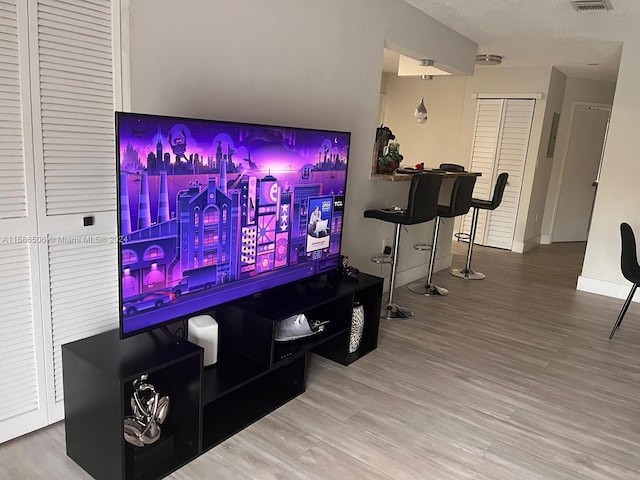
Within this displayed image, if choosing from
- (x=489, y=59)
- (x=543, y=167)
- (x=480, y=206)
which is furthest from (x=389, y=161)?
(x=543, y=167)

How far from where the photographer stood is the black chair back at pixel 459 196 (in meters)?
4.35

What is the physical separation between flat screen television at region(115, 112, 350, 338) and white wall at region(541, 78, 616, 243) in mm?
5283

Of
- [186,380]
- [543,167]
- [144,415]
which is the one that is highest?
[543,167]

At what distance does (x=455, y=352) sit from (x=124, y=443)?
7.15 feet

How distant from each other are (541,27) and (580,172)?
3678mm

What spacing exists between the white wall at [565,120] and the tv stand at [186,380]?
536 cm

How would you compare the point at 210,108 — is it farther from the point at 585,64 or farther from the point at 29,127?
the point at 585,64

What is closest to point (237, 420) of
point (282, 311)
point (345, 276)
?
point (282, 311)

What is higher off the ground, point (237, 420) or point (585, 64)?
point (585, 64)

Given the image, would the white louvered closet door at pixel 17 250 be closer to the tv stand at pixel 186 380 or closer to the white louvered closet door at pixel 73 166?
the white louvered closet door at pixel 73 166

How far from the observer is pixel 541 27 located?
4.27 metres

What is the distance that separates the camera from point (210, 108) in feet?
8.07

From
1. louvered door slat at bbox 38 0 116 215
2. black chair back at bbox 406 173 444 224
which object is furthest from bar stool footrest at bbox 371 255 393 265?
louvered door slat at bbox 38 0 116 215

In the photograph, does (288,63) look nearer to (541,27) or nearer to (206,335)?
(206,335)
